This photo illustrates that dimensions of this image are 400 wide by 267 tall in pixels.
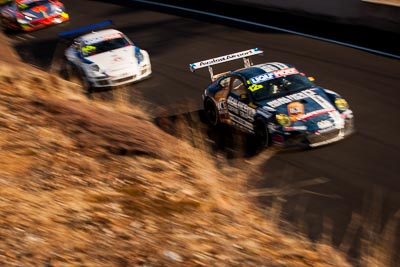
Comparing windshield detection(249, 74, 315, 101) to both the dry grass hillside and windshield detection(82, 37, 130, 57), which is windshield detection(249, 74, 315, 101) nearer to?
the dry grass hillside

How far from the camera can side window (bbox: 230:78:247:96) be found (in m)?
14.5

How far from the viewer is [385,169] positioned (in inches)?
485

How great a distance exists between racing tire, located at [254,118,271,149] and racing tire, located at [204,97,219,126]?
1489 mm

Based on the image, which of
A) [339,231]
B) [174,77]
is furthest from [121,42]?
[339,231]

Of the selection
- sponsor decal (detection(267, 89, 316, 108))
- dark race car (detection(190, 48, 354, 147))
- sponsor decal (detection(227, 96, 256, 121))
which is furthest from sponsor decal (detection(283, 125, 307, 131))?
sponsor decal (detection(227, 96, 256, 121))

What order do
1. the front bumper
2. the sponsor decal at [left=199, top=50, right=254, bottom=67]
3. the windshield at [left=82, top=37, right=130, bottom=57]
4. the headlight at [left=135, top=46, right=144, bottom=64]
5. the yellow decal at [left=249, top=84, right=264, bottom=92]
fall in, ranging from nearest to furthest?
1. the yellow decal at [left=249, top=84, right=264, bottom=92]
2. the sponsor decal at [left=199, top=50, right=254, bottom=67]
3. the front bumper
4. the headlight at [left=135, top=46, right=144, bottom=64]
5. the windshield at [left=82, top=37, right=130, bottom=57]

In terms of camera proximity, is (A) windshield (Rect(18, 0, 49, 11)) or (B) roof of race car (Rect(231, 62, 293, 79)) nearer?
(B) roof of race car (Rect(231, 62, 293, 79))

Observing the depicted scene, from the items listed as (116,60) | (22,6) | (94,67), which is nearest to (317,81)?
(116,60)

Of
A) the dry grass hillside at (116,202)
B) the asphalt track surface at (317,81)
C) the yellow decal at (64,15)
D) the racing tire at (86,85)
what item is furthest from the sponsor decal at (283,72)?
the yellow decal at (64,15)

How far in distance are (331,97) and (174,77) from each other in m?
5.94

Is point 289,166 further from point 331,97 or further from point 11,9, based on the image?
point 11,9

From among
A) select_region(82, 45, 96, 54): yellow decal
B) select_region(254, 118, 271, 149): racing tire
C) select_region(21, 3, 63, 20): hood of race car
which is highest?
select_region(254, 118, 271, 149): racing tire

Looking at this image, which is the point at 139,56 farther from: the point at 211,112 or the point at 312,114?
the point at 312,114

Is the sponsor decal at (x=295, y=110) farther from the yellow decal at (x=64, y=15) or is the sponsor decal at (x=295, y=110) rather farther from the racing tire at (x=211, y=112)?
the yellow decal at (x=64, y=15)
